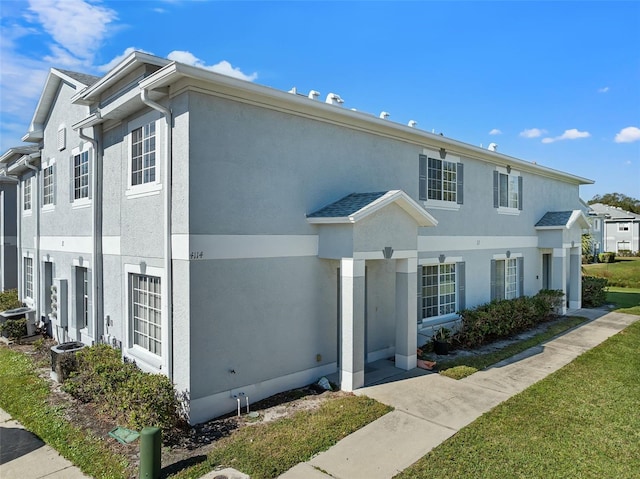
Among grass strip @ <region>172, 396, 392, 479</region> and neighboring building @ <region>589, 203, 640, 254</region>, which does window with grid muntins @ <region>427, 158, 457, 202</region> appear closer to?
grass strip @ <region>172, 396, 392, 479</region>

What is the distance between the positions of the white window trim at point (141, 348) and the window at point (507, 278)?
1272 cm

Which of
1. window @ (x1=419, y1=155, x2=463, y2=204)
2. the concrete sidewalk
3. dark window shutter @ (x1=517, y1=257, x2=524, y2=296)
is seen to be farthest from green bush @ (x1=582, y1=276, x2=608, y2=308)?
the concrete sidewalk

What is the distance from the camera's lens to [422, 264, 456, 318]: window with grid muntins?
13.6 m

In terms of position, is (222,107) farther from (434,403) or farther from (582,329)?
(582,329)

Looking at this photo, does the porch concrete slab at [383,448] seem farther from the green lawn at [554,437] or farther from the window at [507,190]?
the window at [507,190]

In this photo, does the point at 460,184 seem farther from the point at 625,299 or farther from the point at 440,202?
the point at 625,299

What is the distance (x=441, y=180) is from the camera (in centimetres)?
1417

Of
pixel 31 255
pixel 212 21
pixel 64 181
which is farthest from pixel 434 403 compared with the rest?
pixel 31 255

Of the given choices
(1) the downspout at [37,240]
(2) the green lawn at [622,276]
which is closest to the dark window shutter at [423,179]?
(1) the downspout at [37,240]

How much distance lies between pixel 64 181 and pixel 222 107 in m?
8.00

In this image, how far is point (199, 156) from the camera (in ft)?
26.3

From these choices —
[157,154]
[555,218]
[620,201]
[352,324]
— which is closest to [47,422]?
[157,154]

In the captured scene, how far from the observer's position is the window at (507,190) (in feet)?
53.9

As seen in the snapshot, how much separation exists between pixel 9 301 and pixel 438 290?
17.5 metres
